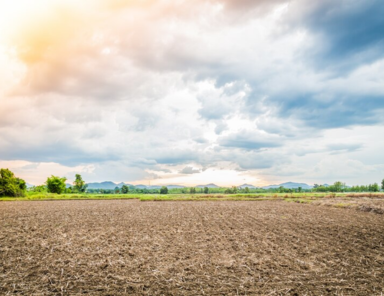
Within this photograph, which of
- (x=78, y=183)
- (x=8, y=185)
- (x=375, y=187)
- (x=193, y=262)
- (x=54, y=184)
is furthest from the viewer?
(x=375, y=187)

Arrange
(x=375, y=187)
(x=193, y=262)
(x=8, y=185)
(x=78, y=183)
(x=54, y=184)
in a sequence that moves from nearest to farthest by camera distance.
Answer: (x=193, y=262), (x=8, y=185), (x=54, y=184), (x=78, y=183), (x=375, y=187)

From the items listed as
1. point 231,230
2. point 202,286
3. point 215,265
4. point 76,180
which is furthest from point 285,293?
point 76,180

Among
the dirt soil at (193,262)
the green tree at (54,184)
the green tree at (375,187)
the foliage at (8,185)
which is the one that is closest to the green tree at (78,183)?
the green tree at (54,184)

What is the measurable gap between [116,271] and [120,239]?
5931 mm

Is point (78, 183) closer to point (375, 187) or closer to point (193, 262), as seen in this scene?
point (193, 262)

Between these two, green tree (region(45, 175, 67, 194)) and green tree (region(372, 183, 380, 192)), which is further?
green tree (region(372, 183, 380, 192))

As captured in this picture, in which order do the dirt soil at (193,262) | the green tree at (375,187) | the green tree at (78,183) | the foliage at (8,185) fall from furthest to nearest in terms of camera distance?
the green tree at (375,187)
the green tree at (78,183)
the foliage at (8,185)
the dirt soil at (193,262)

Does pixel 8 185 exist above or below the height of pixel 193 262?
above

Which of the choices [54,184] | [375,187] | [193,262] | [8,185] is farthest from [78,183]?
[375,187]

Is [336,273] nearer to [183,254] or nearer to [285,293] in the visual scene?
[285,293]

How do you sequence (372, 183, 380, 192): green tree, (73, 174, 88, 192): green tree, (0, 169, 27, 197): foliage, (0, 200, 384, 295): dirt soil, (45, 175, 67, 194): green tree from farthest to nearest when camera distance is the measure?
(372, 183, 380, 192): green tree, (73, 174, 88, 192): green tree, (45, 175, 67, 194): green tree, (0, 169, 27, 197): foliage, (0, 200, 384, 295): dirt soil

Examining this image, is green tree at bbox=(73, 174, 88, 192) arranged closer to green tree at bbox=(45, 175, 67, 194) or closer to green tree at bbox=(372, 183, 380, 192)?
green tree at bbox=(45, 175, 67, 194)

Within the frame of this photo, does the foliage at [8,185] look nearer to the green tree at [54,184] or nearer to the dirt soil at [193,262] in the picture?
the green tree at [54,184]

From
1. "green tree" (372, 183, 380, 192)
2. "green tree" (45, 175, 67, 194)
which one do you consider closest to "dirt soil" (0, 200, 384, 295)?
"green tree" (45, 175, 67, 194)
